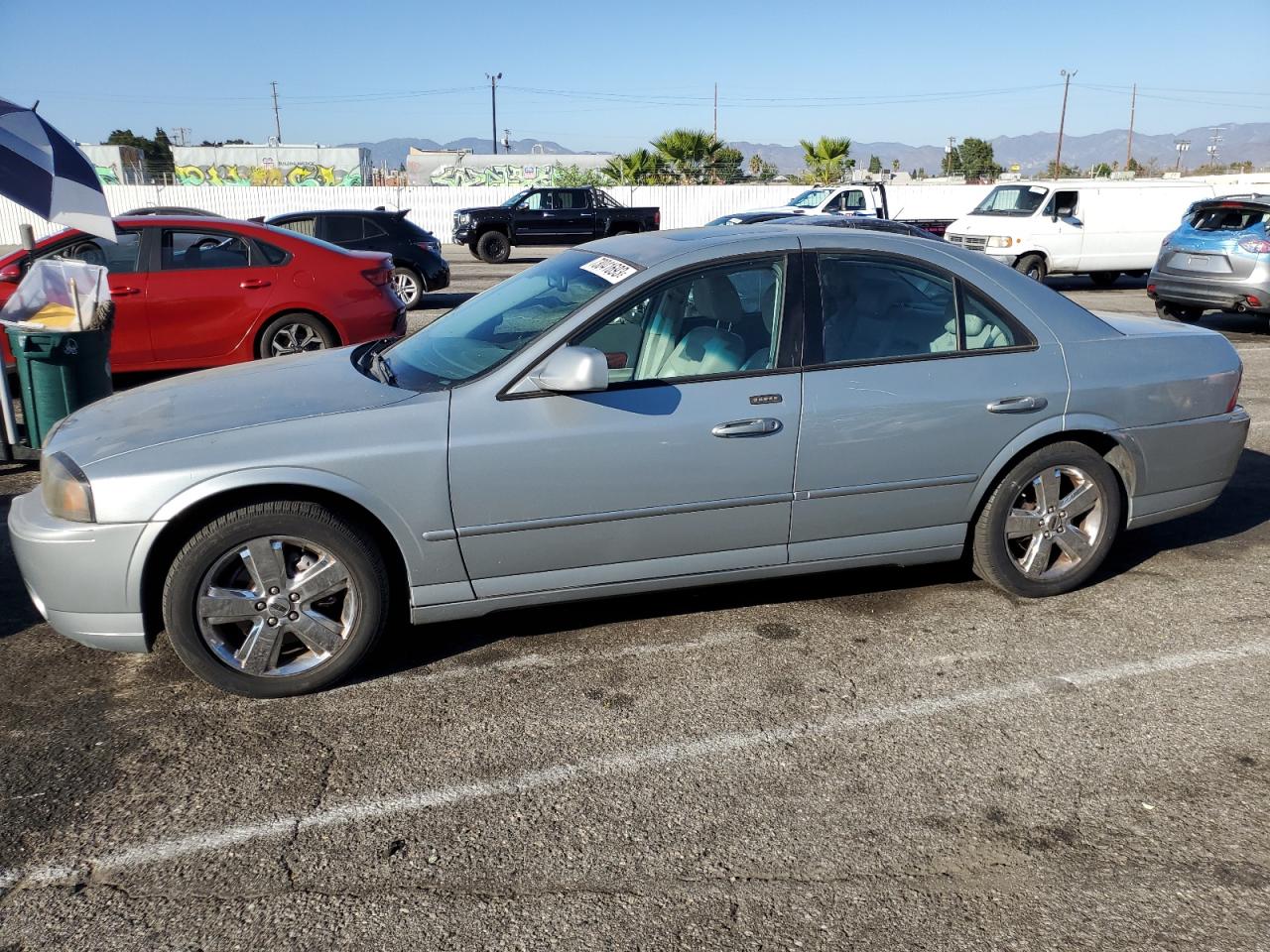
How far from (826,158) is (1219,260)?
29.1 m

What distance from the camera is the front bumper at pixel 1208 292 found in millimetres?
11906

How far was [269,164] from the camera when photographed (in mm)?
54688

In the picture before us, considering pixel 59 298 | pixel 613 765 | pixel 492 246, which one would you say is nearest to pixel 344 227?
pixel 59 298

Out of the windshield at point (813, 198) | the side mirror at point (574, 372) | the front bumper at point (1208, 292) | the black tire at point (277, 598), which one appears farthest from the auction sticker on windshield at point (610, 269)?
the windshield at point (813, 198)

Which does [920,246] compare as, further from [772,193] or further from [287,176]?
[287,176]

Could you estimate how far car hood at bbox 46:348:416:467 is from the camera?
373 cm

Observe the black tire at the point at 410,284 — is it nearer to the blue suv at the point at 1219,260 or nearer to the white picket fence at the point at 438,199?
the blue suv at the point at 1219,260

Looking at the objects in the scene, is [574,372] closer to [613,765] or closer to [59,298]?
[613,765]

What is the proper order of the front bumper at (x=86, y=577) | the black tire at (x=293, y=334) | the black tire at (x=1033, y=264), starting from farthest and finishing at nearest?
1. the black tire at (x=1033, y=264)
2. the black tire at (x=293, y=334)
3. the front bumper at (x=86, y=577)

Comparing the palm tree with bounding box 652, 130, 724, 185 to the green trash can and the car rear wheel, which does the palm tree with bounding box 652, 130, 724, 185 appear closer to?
the car rear wheel

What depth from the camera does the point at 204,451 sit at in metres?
3.59

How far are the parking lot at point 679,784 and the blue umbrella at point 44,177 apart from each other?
107 inches

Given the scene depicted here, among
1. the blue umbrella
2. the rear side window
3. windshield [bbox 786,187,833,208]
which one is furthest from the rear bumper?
windshield [bbox 786,187,833,208]

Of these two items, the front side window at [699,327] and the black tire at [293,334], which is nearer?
the front side window at [699,327]
